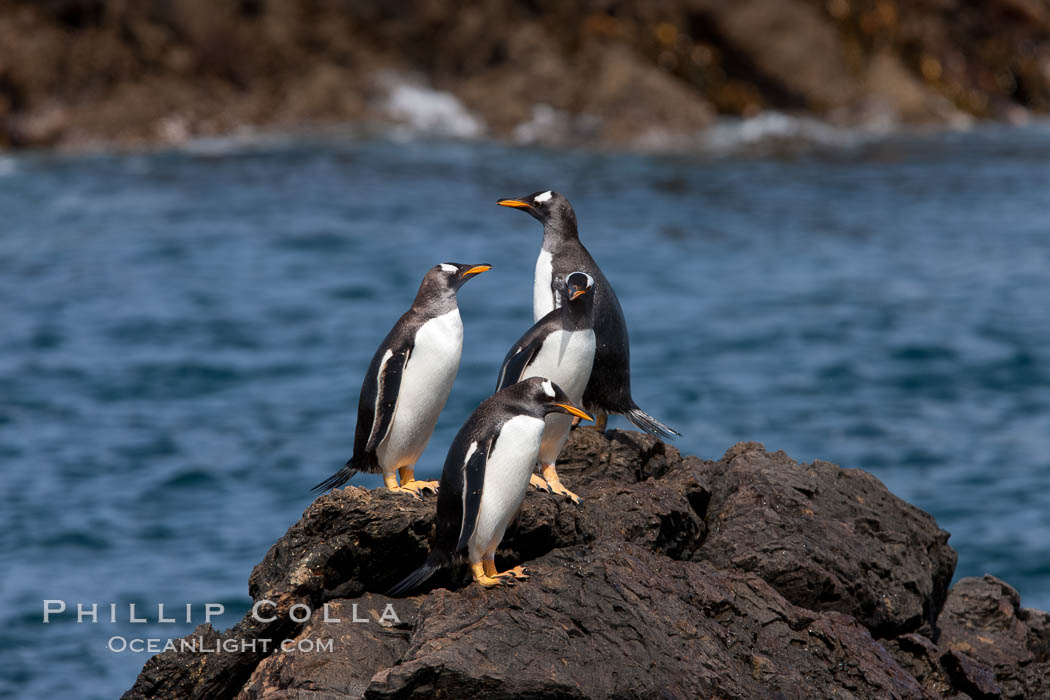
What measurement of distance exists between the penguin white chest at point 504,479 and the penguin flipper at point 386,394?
40.3 inches

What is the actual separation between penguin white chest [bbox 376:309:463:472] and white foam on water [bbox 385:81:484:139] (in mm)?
22474

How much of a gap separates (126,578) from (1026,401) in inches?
452

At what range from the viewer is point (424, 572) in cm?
613

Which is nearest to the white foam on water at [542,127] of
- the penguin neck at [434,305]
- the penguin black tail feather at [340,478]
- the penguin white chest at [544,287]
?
the penguin white chest at [544,287]

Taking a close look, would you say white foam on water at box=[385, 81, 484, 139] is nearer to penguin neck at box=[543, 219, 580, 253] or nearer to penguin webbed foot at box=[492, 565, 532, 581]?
penguin neck at box=[543, 219, 580, 253]

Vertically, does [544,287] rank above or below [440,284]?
below

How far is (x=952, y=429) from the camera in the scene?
15.9m

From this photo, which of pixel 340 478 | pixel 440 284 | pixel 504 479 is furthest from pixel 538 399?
pixel 340 478

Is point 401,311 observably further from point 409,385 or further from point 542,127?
point 409,385

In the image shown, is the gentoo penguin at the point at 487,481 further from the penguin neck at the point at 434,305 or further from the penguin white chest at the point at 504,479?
the penguin neck at the point at 434,305

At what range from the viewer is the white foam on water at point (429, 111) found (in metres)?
29.2

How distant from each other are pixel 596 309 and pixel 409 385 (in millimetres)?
1385

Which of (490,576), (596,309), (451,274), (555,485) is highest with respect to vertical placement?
(451,274)

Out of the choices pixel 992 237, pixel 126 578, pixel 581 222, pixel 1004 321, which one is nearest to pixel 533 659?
pixel 126 578
